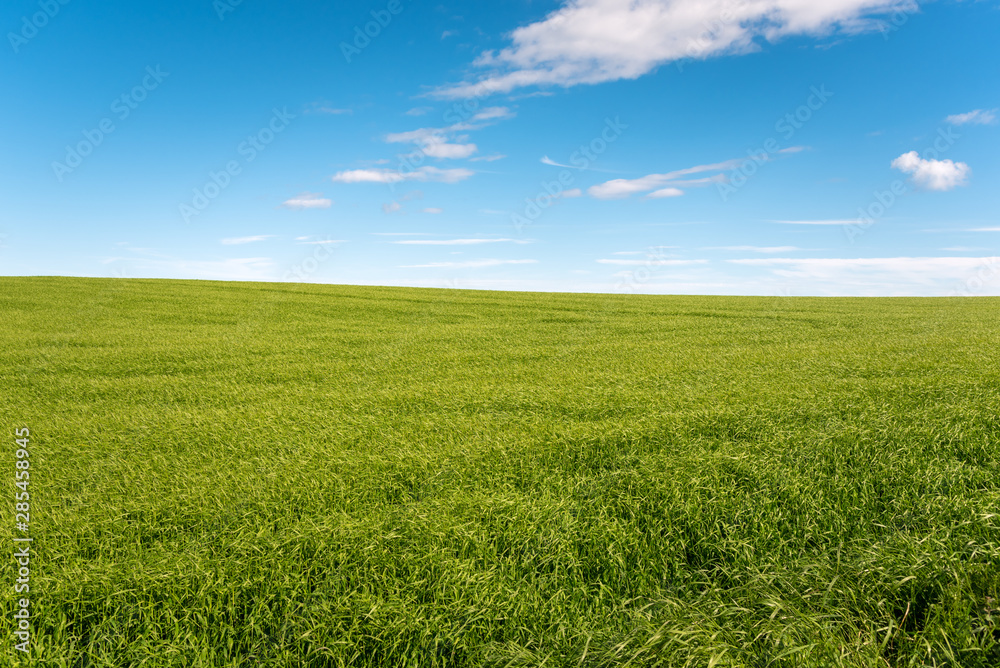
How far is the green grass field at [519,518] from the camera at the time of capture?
115 inches

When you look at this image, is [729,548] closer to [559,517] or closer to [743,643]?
[743,643]

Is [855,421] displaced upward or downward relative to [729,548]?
upward

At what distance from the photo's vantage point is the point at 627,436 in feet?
18.7

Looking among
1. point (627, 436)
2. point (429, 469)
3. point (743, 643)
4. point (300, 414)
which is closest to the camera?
point (743, 643)

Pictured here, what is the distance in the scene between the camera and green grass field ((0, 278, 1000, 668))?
2.93 metres

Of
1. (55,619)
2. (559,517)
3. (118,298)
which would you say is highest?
(118,298)

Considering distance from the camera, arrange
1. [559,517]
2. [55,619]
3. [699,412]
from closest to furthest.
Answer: [55,619] → [559,517] → [699,412]

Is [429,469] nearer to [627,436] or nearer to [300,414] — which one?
[627,436]

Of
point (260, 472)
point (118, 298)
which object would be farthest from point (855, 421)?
point (118, 298)

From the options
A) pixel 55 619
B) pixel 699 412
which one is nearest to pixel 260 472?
pixel 55 619

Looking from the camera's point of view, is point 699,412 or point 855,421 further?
point 699,412

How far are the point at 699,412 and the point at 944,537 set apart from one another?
291 centimetres

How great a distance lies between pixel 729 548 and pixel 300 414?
17.7 ft

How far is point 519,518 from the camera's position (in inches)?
158
